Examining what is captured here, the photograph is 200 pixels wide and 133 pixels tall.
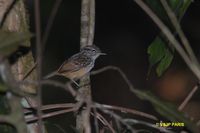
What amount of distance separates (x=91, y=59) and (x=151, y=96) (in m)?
3.80

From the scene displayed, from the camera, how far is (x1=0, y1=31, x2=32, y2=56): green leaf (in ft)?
5.66

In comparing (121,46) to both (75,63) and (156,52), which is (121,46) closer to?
(75,63)

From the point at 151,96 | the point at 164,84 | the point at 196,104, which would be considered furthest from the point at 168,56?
the point at 164,84

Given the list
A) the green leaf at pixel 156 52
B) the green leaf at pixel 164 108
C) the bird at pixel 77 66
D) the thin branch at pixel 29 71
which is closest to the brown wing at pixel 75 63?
the bird at pixel 77 66

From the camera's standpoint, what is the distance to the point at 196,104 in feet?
26.8

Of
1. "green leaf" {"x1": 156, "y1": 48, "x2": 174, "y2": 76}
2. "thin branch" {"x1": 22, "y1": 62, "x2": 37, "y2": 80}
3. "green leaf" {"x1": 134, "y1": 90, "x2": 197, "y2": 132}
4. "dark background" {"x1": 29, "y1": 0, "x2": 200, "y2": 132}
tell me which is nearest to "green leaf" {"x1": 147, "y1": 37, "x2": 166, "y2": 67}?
"green leaf" {"x1": 156, "y1": 48, "x2": 174, "y2": 76}

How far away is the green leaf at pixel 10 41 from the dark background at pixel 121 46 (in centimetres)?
669

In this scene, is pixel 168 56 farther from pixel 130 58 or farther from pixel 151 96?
pixel 130 58

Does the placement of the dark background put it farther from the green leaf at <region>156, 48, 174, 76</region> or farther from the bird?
the green leaf at <region>156, 48, 174, 76</region>

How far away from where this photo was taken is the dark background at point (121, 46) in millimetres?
8922

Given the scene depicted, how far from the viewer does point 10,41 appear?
1.76m

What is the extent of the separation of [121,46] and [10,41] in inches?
311

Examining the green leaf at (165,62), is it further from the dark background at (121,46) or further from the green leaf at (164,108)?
the dark background at (121,46)

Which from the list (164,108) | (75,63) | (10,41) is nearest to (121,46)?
(75,63)
